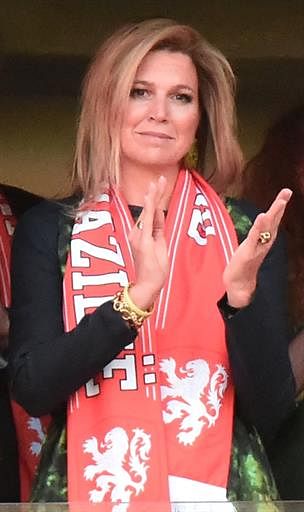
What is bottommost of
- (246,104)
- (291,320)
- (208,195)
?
(291,320)

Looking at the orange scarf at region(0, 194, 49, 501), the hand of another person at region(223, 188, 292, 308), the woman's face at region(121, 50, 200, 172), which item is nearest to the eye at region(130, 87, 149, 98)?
the woman's face at region(121, 50, 200, 172)

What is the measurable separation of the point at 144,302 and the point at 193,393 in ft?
0.47

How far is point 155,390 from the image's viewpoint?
170 cm

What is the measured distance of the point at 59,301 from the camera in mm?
1738

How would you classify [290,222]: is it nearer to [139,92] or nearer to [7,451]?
[139,92]

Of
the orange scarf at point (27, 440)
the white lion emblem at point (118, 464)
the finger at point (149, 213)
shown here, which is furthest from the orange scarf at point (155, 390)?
the orange scarf at point (27, 440)

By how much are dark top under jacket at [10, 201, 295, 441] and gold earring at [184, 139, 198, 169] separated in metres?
0.18

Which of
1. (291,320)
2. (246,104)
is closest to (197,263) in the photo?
(291,320)

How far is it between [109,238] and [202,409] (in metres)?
0.24

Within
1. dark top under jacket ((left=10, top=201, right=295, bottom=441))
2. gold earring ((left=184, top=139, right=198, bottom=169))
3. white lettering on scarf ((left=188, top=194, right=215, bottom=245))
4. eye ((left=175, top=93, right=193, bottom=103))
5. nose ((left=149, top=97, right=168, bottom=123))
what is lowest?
dark top under jacket ((left=10, top=201, right=295, bottom=441))

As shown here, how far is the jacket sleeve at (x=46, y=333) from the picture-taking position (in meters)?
1.63

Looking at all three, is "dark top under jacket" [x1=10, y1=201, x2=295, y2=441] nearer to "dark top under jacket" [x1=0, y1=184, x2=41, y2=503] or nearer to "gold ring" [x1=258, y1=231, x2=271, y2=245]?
"gold ring" [x1=258, y1=231, x2=271, y2=245]

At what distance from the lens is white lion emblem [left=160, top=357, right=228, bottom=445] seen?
170cm

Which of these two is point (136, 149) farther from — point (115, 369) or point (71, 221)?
point (115, 369)
